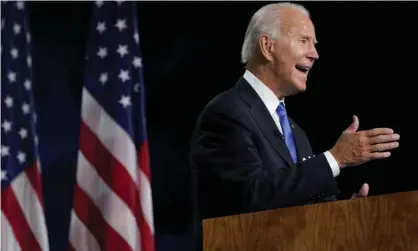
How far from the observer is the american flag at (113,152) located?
130 inches

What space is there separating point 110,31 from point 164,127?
0.57 m

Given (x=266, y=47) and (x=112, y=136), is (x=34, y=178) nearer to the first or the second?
(x=112, y=136)

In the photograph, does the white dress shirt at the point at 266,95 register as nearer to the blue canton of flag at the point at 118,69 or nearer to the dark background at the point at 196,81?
the blue canton of flag at the point at 118,69

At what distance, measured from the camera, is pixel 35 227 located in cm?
338

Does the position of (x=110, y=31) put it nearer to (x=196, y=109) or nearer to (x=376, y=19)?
(x=196, y=109)

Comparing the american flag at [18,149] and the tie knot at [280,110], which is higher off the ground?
the tie knot at [280,110]


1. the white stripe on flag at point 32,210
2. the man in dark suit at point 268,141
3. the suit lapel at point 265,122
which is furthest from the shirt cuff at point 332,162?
the white stripe on flag at point 32,210

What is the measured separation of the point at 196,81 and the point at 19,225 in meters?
1.08

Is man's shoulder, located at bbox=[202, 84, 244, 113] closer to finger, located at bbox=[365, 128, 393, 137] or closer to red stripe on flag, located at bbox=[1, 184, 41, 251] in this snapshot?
finger, located at bbox=[365, 128, 393, 137]

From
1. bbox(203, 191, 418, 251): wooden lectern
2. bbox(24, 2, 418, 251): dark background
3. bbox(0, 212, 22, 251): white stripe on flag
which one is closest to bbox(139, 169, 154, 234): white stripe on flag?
bbox(24, 2, 418, 251): dark background

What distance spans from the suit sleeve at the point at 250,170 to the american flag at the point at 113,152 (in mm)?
1141

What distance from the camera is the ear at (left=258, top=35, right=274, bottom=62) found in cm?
244

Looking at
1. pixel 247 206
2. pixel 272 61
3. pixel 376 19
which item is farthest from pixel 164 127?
pixel 247 206

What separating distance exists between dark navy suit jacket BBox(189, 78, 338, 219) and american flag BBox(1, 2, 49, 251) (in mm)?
1338
